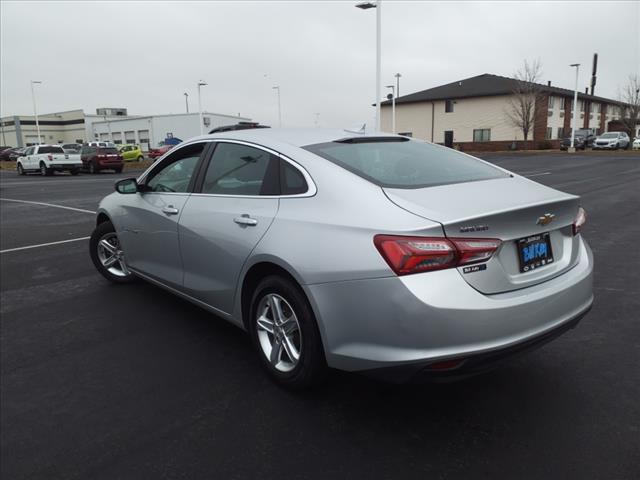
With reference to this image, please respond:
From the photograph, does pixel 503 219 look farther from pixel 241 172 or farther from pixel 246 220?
pixel 241 172

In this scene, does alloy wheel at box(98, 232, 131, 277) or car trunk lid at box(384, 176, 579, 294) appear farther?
alloy wheel at box(98, 232, 131, 277)

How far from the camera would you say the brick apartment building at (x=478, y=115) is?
171 feet

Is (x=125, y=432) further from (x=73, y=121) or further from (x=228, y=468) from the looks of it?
(x=73, y=121)

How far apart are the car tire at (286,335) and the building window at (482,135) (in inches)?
2163

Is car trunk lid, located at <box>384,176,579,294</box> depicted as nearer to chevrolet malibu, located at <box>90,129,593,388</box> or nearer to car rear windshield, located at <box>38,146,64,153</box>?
chevrolet malibu, located at <box>90,129,593,388</box>

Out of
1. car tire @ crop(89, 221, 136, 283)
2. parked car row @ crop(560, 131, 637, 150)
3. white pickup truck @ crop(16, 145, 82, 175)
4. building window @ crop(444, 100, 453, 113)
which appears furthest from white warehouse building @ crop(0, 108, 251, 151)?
car tire @ crop(89, 221, 136, 283)

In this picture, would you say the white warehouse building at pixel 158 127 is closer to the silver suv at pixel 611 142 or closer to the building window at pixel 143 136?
the building window at pixel 143 136

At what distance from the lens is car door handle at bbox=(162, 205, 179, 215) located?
4.05m

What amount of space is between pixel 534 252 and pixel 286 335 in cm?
153

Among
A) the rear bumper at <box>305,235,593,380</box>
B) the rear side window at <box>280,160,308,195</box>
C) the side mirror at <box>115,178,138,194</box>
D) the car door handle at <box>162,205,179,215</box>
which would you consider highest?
the rear side window at <box>280,160,308,195</box>

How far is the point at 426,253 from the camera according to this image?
2.42 meters

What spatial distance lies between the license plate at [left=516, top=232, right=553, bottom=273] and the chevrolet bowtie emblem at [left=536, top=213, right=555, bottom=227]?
2.7 inches

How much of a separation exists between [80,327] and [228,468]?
8.36ft

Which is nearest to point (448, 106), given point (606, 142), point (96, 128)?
point (606, 142)
